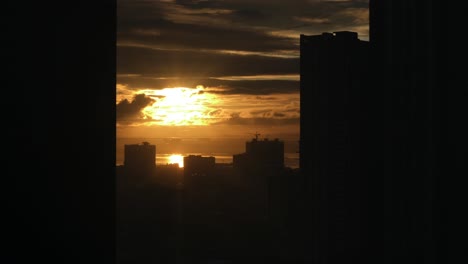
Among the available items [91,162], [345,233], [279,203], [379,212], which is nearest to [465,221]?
[379,212]

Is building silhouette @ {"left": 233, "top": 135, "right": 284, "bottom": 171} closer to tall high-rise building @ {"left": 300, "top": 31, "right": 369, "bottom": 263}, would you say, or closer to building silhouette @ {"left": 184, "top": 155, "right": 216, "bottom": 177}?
building silhouette @ {"left": 184, "top": 155, "right": 216, "bottom": 177}

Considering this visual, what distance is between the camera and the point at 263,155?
3720 inches

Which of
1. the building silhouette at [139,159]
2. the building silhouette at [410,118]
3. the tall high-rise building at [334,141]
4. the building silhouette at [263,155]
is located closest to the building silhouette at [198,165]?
the building silhouette at [263,155]

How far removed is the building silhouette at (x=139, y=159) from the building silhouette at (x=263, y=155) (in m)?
14.9

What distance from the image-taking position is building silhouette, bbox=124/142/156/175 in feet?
267

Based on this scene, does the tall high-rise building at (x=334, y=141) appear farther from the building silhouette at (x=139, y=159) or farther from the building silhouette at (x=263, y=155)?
the building silhouette at (x=263, y=155)

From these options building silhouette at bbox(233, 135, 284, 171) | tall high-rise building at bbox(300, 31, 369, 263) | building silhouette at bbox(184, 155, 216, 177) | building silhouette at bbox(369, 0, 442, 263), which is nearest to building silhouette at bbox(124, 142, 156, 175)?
building silhouette at bbox(184, 155, 216, 177)

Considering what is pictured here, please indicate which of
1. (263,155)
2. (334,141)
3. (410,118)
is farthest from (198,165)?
(410,118)

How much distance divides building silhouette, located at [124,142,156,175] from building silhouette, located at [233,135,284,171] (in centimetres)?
1490

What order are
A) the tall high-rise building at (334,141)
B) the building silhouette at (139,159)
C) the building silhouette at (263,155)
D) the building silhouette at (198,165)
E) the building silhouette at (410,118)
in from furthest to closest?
1. the building silhouette at (263,155)
2. the building silhouette at (198,165)
3. the building silhouette at (139,159)
4. the tall high-rise building at (334,141)
5. the building silhouette at (410,118)

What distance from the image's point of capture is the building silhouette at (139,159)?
267ft

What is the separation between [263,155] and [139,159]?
19011mm

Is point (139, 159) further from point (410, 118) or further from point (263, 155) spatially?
point (410, 118)

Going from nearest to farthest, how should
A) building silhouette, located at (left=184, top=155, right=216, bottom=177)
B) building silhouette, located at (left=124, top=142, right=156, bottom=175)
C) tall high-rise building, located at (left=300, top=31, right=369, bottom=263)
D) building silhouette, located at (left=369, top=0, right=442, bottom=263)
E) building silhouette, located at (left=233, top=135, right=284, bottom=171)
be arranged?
building silhouette, located at (left=369, top=0, right=442, bottom=263), tall high-rise building, located at (left=300, top=31, right=369, bottom=263), building silhouette, located at (left=124, top=142, right=156, bottom=175), building silhouette, located at (left=184, top=155, right=216, bottom=177), building silhouette, located at (left=233, top=135, right=284, bottom=171)
